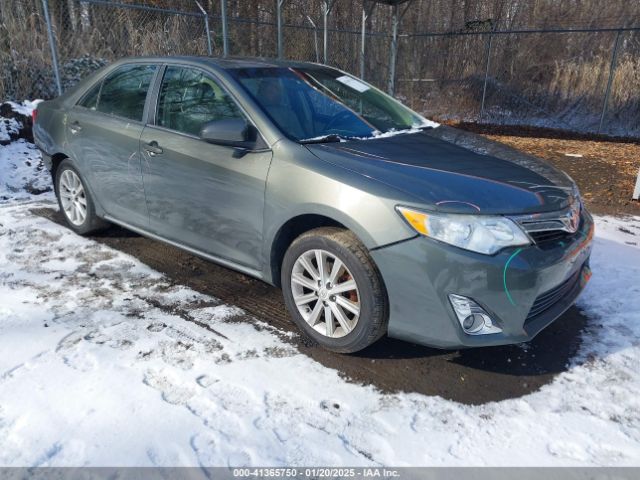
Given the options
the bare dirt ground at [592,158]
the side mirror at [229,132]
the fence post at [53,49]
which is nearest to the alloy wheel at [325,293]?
the side mirror at [229,132]

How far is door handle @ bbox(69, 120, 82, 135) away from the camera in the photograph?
4.35 m

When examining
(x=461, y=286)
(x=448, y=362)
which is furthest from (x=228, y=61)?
(x=448, y=362)

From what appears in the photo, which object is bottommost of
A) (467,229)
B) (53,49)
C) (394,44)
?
(467,229)

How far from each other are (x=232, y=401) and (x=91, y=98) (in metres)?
3.18

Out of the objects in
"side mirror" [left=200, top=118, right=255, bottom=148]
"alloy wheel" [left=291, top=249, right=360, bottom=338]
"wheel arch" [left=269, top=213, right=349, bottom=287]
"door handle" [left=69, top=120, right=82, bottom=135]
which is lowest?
"alloy wheel" [left=291, top=249, right=360, bottom=338]

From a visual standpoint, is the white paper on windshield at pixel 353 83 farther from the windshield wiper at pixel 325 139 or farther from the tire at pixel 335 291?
the tire at pixel 335 291

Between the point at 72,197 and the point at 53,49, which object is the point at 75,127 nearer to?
the point at 72,197

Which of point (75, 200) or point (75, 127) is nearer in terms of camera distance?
point (75, 127)

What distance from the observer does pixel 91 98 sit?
438 cm

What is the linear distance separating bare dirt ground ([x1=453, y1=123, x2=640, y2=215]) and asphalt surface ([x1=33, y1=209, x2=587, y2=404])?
323 centimetres

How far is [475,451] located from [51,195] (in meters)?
5.76

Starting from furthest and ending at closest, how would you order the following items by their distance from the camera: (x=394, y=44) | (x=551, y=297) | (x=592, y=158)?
(x=394, y=44) < (x=592, y=158) < (x=551, y=297)

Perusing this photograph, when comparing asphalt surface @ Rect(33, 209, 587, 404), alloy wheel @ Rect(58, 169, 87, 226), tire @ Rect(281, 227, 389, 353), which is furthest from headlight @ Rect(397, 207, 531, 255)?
alloy wheel @ Rect(58, 169, 87, 226)

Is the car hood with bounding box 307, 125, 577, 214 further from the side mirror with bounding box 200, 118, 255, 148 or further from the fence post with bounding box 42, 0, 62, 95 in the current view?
the fence post with bounding box 42, 0, 62, 95
